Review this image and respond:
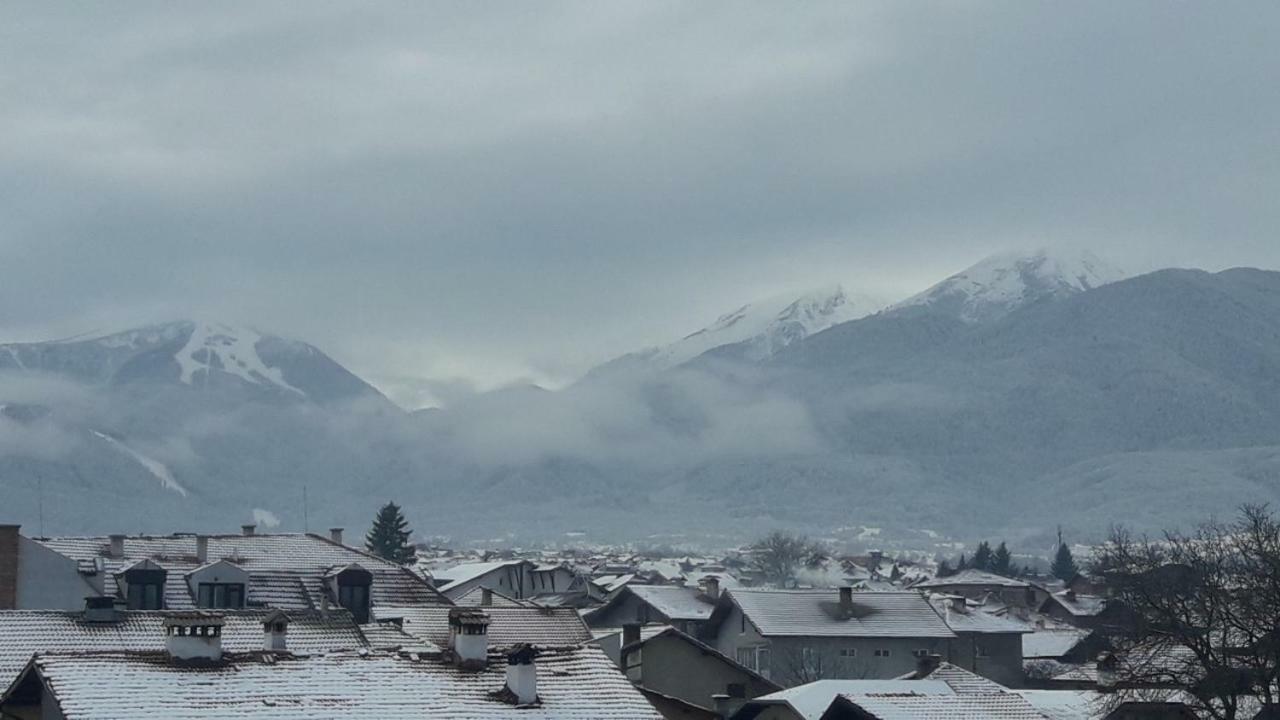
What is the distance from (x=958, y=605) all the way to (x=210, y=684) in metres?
76.2

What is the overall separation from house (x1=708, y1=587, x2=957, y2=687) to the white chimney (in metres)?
28.3

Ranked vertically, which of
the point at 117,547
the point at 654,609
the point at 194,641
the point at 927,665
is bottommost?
the point at 194,641

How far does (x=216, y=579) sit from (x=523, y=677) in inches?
1061

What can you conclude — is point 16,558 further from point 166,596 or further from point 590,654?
point 590,654

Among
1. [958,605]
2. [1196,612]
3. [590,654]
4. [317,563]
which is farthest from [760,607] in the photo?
[590,654]

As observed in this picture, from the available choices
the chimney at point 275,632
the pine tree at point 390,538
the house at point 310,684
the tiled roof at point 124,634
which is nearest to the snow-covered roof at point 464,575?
the pine tree at point 390,538

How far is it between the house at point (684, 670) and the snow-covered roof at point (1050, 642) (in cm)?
3534

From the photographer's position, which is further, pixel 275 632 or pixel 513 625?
pixel 513 625

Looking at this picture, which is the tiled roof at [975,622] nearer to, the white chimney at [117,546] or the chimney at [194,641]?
the white chimney at [117,546]

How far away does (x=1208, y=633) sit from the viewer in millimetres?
55625

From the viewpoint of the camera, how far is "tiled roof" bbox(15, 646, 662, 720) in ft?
110

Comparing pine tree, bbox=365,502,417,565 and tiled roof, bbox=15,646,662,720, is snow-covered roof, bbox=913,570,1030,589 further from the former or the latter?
tiled roof, bbox=15,646,662,720

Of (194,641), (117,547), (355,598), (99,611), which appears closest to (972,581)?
(117,547)

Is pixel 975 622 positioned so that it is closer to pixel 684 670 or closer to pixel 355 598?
pixel 684 670
